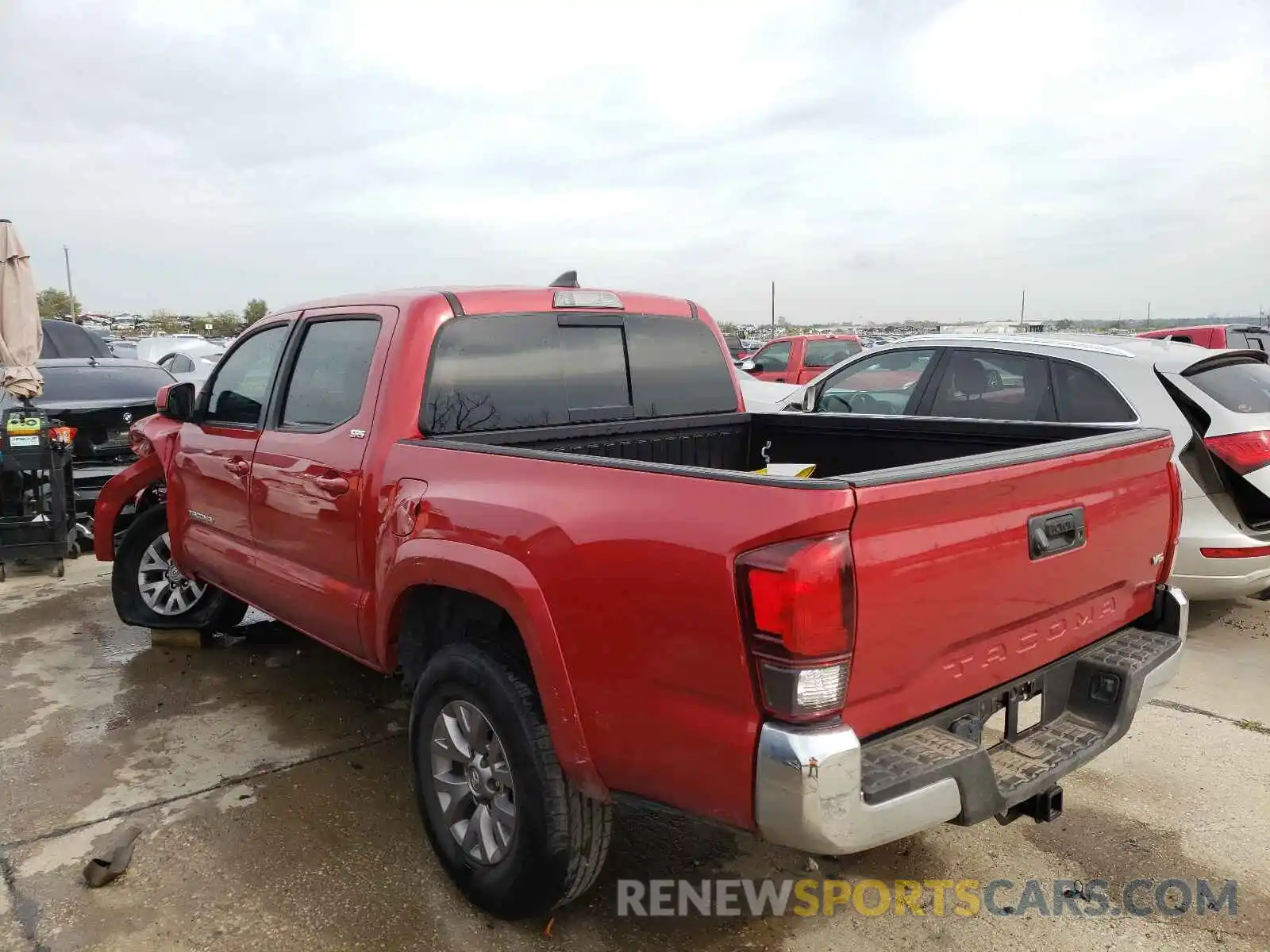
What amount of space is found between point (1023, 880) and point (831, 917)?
Result: 2.26 ft

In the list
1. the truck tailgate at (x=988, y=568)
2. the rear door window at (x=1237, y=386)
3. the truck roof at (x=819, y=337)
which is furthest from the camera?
the truck roof at (x=819, y=337)

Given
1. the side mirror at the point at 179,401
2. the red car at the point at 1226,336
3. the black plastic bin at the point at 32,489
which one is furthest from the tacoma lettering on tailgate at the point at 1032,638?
the red car at the point at 1226,336

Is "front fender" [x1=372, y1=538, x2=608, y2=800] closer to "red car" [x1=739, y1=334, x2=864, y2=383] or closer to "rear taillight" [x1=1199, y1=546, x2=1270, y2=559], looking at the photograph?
"rear taillight" [x1=1199, y1=546, x2=1270, y2=559]

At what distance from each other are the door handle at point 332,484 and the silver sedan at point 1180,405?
3489mm

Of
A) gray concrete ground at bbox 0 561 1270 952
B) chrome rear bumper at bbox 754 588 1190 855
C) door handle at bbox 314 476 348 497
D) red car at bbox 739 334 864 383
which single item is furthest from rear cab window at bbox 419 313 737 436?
red car at bbox 739 334 864 383

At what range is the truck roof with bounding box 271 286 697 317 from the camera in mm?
3379

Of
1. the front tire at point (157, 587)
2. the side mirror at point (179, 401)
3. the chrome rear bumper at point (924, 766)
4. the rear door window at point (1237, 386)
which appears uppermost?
the side mirror at point (179, 401)

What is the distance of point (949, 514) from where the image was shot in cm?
212

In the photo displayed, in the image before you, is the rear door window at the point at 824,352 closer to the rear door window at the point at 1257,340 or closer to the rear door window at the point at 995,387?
the rear door window at the point at 1257,340

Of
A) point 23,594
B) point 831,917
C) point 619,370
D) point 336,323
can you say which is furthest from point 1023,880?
point 23,594

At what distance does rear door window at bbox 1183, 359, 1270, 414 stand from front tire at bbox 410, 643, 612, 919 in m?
4.20

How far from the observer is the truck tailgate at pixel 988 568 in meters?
2.01

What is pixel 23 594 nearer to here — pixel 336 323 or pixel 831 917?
pixel 336 323

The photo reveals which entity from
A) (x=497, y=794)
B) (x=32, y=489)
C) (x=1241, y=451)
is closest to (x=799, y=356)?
(x=1241, y=451)
